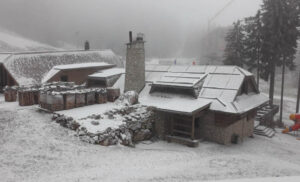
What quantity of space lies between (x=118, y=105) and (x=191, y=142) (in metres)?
5.77

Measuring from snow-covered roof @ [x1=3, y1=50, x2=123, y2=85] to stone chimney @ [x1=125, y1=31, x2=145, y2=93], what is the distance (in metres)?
13.1

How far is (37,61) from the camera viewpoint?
29.1m

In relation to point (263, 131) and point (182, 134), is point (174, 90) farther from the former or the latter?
point (263, 131)

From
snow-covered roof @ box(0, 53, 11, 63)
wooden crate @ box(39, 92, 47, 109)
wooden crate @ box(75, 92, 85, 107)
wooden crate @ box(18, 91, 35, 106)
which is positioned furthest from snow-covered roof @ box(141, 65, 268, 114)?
snow-covered roof @ box(0, 53, 11, 63)

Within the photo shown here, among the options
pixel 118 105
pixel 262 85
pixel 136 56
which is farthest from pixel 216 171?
pixel 262 85

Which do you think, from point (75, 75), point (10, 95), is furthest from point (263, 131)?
point (10, 95)

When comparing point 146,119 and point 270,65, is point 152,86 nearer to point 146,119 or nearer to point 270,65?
point 146,119

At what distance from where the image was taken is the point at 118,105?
16875 millimetres

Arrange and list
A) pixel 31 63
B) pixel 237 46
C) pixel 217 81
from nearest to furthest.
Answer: pixel 217 81
pixel 31 63
pixel 237 46

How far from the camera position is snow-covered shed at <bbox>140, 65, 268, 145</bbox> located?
15430 millimetres

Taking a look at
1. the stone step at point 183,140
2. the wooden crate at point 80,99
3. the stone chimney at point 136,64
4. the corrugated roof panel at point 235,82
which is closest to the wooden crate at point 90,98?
the wooden crate at point 80,99

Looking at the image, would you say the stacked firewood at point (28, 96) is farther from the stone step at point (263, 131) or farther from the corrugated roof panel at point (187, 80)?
the stone step at point (263, 131)

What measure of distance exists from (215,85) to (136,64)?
672cm

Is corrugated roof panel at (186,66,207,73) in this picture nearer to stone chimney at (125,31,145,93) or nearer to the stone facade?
stone chimney at (125,31,145,93)
